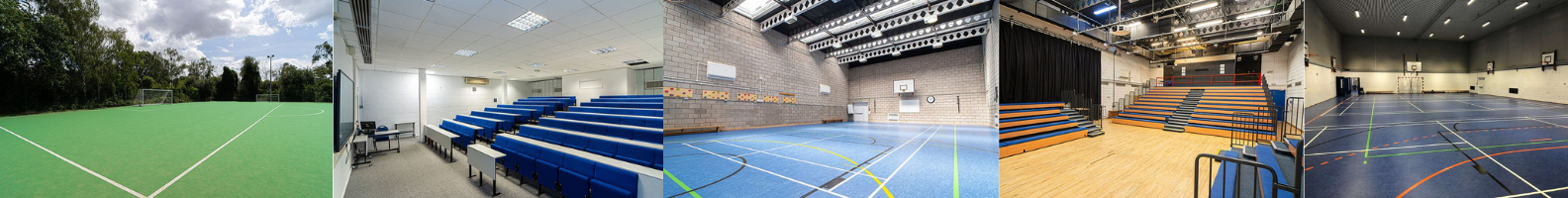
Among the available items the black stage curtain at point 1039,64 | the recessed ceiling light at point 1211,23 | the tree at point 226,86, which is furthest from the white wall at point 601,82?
the recessed ceiling light at point 1211,23

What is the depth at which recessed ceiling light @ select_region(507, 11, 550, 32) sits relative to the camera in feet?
5.42

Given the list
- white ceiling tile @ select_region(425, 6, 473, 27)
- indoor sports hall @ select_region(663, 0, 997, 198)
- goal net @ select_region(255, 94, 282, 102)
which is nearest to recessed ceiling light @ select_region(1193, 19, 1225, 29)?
A: indoor sports hall @ select_region(663, 0, 997, 198)

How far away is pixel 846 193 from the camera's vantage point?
1.29 meters

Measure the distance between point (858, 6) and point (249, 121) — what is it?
2442mm

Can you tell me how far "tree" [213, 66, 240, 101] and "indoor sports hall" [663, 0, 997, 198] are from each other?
1.78m

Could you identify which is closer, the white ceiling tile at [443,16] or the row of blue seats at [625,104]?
the white ceiling tile at [443,16]

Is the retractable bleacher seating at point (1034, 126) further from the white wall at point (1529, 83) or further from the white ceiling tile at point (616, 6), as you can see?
the white ceiling tile at point (616, 6)

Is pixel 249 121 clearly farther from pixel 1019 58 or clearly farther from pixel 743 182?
pixel 1019 58

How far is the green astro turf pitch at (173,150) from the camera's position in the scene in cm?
146

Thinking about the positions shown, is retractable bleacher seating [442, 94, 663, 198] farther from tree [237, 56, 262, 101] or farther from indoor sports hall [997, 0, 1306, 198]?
indoor sports hall [997, 0, 1306, 198]

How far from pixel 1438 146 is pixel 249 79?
3.61 m

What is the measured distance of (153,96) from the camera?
1.61 meters

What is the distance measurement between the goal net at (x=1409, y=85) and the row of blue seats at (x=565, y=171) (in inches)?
84.6

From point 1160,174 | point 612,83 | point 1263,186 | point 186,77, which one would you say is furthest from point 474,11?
point 1263,186
